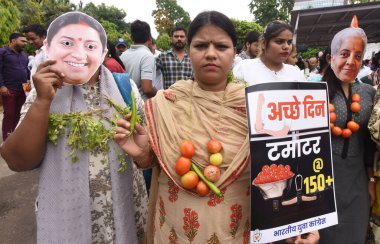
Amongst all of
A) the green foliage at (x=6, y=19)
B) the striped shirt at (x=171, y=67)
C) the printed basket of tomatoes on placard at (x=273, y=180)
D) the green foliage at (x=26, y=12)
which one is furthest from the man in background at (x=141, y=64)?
the green foliage at (x=26, y=12)

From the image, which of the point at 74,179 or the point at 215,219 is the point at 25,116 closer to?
the point at 74,179

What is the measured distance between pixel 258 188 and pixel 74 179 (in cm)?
96

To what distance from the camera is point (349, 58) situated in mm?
2109

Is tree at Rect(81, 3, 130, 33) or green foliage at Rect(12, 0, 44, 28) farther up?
tree at Rect(81, 3, 130, 33)

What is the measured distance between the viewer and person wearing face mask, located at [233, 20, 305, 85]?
2.85 meters

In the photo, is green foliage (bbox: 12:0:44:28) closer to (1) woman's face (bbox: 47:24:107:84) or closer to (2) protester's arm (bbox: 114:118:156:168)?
(1) woman's face (bbox: 47:24:107:84)

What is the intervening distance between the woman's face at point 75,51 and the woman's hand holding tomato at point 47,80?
0.13 feet

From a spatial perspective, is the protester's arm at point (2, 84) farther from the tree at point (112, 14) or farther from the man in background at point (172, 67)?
the tree at point (112, 14)

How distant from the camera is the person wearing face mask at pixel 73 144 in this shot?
4.69 feet

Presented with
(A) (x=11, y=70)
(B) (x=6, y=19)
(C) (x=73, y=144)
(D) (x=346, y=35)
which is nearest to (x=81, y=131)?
(C) (x=73, y=144)

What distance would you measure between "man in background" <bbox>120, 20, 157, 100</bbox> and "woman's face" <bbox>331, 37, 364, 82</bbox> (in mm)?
2466

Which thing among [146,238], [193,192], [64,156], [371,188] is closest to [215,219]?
[193,192]

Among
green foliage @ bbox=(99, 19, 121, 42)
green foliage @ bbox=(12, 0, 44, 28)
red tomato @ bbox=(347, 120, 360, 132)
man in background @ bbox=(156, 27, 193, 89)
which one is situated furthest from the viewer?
green foliage @ bbox=(99, 19, 121, 42)

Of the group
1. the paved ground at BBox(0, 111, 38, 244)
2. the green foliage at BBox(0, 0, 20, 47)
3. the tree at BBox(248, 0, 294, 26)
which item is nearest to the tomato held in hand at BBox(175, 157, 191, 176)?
the paved ground at BBox(0, 111, 38, 244)
